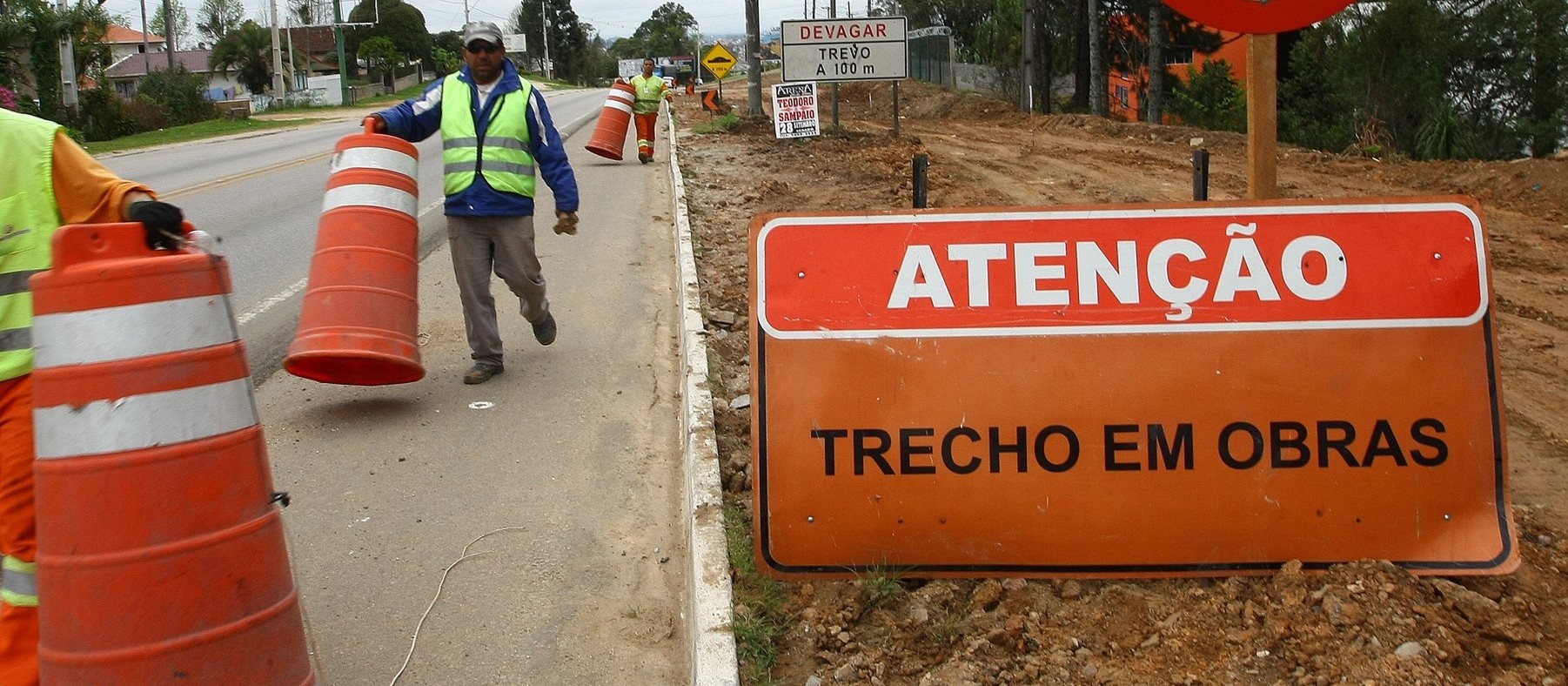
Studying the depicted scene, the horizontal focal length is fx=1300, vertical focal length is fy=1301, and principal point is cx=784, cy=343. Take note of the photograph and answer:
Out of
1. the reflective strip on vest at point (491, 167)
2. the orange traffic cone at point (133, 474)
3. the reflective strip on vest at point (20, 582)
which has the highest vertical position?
the reflective strip on vest at point (491, 167)

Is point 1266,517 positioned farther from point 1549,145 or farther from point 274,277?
point 1549,145

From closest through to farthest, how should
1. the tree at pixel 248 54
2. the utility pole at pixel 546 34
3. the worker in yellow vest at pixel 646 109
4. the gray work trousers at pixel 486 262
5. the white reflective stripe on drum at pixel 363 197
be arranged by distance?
the white reflective stripe on drum at pixel 363 197, the gray work trousers at pixel 486 262, the worker in yellow vest at pixel 646 109, the tree at pixel 248 54, the utility pole at pixel 546 34

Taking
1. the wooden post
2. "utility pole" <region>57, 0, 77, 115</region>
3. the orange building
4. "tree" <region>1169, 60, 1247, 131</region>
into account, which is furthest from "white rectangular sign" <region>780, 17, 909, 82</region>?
"utility pole" <region>57, 0, 77, 115</region>

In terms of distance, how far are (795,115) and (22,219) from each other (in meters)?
20.0

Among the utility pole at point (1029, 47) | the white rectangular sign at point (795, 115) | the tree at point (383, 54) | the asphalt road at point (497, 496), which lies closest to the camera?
the asphalt road at point (497, 496)

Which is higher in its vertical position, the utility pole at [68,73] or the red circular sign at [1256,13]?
the utility pole at [68,73]

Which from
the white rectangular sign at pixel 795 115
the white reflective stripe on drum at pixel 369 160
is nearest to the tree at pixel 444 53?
the white rectangular sign at pixel 795 115

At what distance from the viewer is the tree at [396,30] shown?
324 feet

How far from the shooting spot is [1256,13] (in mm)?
3654

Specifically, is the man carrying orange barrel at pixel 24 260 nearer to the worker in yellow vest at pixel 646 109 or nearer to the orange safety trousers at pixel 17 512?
the orange safety trousers at pixel 17 512

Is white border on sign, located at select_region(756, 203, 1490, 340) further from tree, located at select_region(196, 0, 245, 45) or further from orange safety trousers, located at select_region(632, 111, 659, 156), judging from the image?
tree, located at select_region(196, 0, 245, 45)

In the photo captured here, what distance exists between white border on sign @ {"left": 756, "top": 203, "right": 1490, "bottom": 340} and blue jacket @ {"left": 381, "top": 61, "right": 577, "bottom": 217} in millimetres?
2859

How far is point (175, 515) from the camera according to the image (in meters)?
2.77

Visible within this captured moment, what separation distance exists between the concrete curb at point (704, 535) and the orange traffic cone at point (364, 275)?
1380 mm
